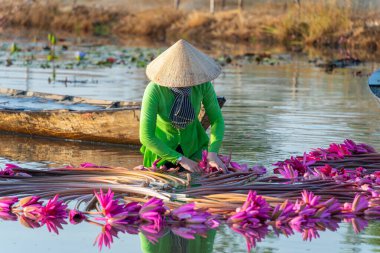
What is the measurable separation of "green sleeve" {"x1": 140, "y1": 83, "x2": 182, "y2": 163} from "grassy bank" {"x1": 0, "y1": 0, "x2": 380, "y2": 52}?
2503cm

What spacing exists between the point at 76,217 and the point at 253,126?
6.42 metres

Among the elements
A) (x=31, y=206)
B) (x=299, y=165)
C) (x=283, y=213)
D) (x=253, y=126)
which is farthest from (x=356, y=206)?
(x=253, y=126)

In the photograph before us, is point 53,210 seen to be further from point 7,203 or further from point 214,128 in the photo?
point 214,128

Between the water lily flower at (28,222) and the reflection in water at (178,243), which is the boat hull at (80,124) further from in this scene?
the reflection in water at (178,243)

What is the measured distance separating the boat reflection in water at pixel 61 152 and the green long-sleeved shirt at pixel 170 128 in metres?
1.40

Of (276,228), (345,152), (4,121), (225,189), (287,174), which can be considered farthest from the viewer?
(4,121)

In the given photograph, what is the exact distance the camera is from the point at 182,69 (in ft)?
27.9

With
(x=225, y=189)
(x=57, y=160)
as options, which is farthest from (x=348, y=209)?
(x=57, y=160)

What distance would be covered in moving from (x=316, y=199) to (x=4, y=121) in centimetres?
566

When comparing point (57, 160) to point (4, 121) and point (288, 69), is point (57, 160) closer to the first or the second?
point (4, 121)

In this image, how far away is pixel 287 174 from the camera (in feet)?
28.4

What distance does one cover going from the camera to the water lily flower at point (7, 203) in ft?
24.9

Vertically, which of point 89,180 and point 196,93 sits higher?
point 196,93

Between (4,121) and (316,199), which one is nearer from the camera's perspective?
(316,199)
